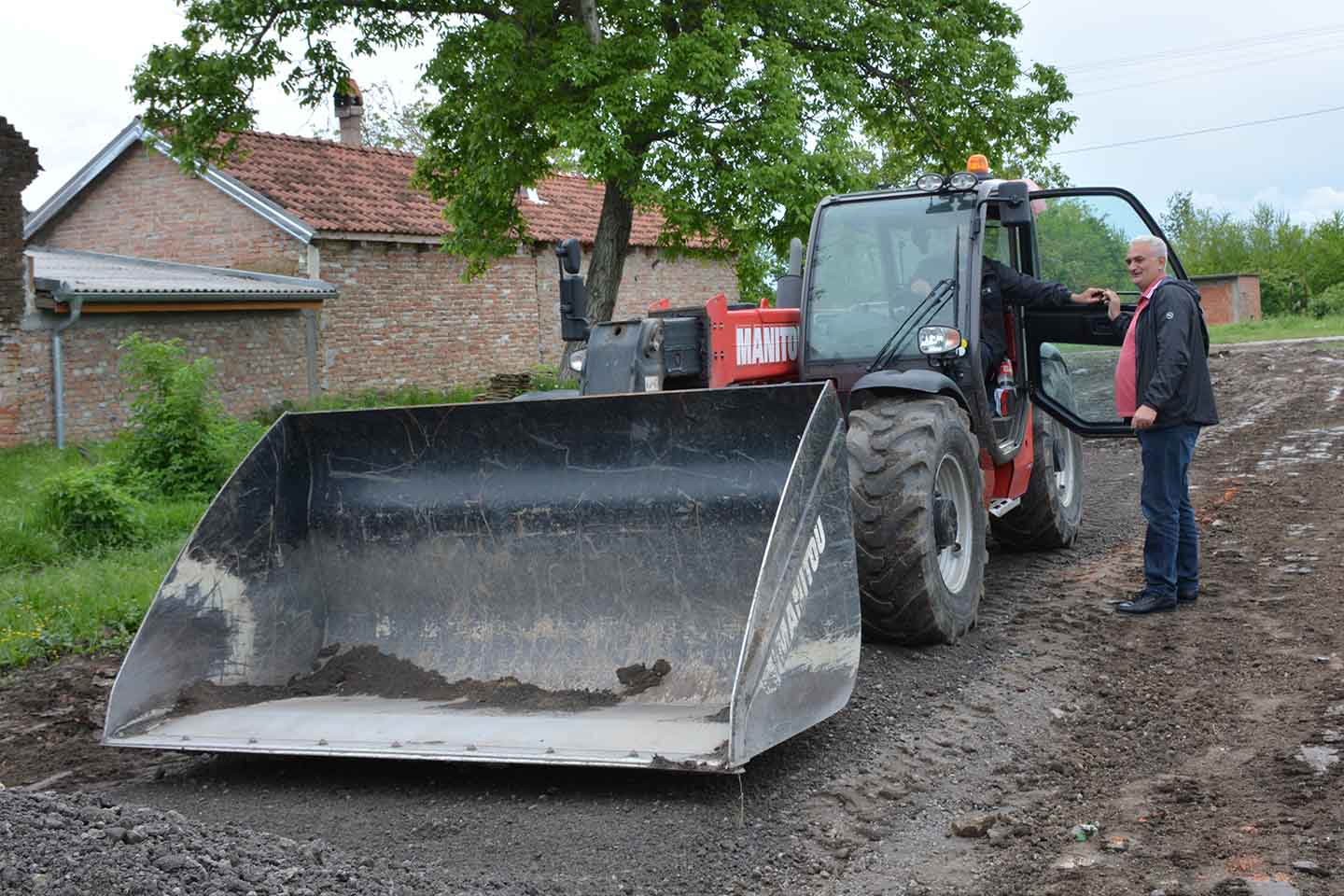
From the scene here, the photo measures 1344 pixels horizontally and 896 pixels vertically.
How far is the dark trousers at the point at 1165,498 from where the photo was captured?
684 centimetres

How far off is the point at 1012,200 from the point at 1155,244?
771 mm

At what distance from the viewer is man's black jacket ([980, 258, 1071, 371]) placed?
23.3 ft

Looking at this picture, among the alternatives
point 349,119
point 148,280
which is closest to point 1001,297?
point 148,280

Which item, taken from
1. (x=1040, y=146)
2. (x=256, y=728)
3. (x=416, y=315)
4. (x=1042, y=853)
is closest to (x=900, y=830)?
(x=1042, y=853)

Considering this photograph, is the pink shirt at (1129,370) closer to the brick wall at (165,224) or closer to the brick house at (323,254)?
the brick house at (323,254)

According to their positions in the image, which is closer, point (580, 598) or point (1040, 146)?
point (580, 598)

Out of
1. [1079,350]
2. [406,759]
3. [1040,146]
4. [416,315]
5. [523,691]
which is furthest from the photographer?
[416,315]

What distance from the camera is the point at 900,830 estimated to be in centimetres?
419

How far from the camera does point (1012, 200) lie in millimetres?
6746

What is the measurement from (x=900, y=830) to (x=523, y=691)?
1.65 meters

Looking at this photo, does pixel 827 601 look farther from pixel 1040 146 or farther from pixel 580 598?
pixel 1040 146

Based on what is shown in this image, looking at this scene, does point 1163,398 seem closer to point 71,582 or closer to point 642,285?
point 71,582

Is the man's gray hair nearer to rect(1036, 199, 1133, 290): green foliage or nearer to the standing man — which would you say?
the standing man

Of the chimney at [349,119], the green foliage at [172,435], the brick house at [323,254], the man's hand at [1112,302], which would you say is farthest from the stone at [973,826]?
the chimney at [349,119]
